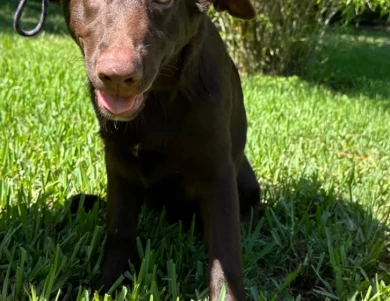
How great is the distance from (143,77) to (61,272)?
66cm

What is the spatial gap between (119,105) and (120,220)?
1.88 ft

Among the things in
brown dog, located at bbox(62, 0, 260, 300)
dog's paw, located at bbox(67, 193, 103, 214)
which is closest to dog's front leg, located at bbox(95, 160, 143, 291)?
brown dog, located at bbox(62, 0, 260, 300)

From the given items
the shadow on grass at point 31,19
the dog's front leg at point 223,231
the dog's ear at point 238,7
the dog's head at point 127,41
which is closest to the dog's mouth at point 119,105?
the dog's head at point 127,41

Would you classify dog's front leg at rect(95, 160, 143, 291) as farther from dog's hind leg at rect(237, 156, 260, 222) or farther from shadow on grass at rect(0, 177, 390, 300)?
dog's hind leg at rect(237, 156, 260, 222)

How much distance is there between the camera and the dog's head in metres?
1.44

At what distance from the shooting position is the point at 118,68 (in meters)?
1.40

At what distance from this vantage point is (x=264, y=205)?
2598 mm

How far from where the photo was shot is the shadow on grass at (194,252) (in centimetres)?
184

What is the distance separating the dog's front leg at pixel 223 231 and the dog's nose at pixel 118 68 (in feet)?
1.62

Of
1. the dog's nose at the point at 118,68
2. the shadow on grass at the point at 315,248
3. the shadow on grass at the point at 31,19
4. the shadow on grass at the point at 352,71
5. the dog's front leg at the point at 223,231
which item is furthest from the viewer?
the shadow on grass at the point at 31,19

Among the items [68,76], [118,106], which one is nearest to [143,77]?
[118,106]

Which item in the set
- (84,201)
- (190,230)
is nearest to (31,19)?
(84,201)

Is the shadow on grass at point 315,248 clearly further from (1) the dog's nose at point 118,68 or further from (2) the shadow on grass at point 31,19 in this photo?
(2) the shadow on grass at point 31,19

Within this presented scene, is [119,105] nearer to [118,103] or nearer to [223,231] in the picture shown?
[118,103]
